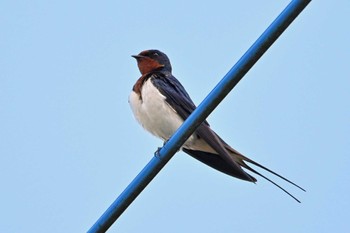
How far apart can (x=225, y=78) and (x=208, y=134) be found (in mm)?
1488

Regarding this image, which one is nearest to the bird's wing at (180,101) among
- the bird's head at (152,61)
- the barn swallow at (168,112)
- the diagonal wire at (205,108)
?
the barn swallow at (168,112)

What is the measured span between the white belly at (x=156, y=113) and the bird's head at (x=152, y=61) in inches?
20.9

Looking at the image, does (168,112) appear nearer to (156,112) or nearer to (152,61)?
(156,112)

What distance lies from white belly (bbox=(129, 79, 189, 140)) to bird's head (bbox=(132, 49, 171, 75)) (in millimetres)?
531

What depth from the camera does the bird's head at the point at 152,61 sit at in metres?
4.68

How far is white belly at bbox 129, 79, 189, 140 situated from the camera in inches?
160

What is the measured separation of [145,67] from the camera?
4684 mm

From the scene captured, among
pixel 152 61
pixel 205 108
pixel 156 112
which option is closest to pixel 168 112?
pixel 156 112

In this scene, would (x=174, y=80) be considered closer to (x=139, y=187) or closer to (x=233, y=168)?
(x=233, y=168)

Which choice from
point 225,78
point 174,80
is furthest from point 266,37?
point 174,80

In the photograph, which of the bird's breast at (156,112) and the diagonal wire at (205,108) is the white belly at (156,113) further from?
the diagonal wire at (205,108)

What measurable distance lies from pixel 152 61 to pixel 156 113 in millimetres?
735

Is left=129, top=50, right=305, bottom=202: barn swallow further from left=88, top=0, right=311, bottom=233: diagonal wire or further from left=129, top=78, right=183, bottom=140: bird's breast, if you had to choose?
A: left=88, top=0, right=311, bottom=233: diagonal wire

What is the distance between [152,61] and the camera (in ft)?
15.5
